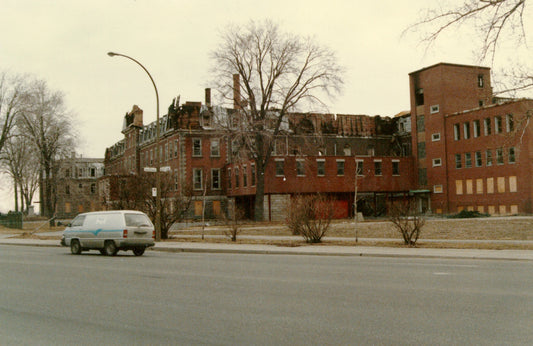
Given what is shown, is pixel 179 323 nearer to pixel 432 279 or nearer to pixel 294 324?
pixel 294 324

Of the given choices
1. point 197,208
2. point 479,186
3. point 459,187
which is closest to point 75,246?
point 197,208

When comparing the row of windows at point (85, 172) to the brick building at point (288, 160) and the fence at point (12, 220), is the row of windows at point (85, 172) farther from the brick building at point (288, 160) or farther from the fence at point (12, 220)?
the fence at point (12, 220)

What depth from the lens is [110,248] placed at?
22.6 m

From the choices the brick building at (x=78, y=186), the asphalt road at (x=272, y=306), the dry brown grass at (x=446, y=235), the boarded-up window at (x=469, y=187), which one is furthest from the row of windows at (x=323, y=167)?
the brick building at (x=78, y=186)

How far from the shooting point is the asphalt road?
722 centimetres

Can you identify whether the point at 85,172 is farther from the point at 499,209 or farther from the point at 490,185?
the point at 499,209

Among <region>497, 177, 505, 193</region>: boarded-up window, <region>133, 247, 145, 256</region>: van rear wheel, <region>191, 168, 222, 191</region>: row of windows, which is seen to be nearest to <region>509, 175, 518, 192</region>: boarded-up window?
<region>497, 177, 505, 193</region>: boarded-up window

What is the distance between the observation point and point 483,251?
814 inches

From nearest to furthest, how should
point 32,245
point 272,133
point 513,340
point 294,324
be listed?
point 513,340 < point 294,324 < point 32,245 < point 272,133

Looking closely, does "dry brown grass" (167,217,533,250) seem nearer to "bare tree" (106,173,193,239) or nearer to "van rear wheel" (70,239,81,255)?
"bare tree" (106,173,193,239)

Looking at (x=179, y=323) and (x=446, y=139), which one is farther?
(x=446, y=139)

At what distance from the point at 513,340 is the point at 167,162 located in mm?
69604

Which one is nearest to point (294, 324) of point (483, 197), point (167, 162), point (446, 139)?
point (483, 197)

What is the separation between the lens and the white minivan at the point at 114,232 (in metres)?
22.3
